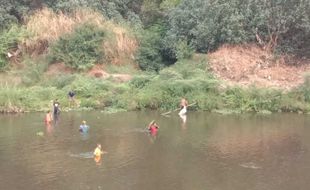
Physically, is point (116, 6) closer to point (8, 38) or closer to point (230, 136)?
point (8, 38)

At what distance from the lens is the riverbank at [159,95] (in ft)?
141

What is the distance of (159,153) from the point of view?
29.5 meters

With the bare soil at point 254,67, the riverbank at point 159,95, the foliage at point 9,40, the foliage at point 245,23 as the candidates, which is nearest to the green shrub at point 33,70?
the riverbank at point 159,95

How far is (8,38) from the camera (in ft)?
174

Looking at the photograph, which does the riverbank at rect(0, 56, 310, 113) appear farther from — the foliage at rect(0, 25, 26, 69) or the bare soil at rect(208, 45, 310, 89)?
the foliage at rect(0, 25, 26, 69)

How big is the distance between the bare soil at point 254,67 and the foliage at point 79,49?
10203 mm

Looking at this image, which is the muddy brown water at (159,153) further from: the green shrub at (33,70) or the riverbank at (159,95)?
the green shrub at (33,70)

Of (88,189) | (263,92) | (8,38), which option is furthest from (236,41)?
(88,189)

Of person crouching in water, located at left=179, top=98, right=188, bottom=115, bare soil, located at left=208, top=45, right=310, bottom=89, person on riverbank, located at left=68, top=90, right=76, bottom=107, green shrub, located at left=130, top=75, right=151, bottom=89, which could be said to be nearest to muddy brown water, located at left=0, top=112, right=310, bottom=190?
person crouching in water, located at left=179, top=98, right=188, bottom=115

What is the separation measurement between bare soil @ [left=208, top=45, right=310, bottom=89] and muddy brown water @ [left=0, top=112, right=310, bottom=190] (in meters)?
7.24

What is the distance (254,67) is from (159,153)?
72.1 ft

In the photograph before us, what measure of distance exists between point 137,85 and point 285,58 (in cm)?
1346

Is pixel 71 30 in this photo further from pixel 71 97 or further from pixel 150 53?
pixel 71 97

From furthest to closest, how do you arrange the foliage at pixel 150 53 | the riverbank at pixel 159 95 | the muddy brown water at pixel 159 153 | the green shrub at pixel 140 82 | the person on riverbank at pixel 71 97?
the foliage at pixel 150 53, the green shrub at pixel 140 82, the person on riverbank at pixel 71 97, the riverbank at pixel 159 95, the muddy brown water at pixel 159 153
